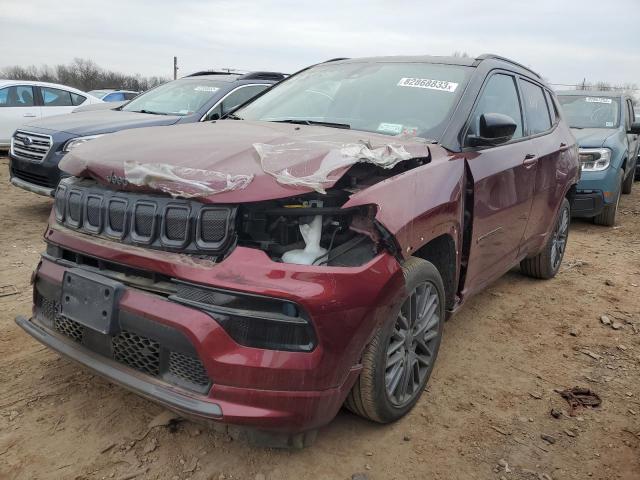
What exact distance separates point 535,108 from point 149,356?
349 cm

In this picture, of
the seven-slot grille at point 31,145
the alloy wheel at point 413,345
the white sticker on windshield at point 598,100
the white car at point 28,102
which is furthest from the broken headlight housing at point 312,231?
the white car at point 28,102

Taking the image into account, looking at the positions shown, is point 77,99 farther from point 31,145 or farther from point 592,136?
point 592,136

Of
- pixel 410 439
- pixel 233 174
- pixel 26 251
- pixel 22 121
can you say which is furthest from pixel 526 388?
pixel 22 121

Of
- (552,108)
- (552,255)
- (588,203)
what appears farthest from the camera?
(588,203)

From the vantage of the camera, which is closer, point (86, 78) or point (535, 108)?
point (535, 108)

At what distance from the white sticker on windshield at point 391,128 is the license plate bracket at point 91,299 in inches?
64.3

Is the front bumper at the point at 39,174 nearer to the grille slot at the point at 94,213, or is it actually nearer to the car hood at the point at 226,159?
the car hood at the point at 226,159

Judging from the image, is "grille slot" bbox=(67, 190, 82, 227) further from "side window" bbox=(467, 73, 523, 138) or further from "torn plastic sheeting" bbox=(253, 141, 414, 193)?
"side window" bbox=(467, 73, 523, 138)

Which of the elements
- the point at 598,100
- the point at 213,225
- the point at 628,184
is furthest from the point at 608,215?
the point at 213,225

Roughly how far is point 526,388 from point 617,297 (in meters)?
2.12

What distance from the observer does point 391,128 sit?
2980 millimetres

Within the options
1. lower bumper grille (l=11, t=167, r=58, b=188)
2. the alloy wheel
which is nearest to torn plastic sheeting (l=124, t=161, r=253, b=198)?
the alloy wheel

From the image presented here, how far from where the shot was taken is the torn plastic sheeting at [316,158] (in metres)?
2.05

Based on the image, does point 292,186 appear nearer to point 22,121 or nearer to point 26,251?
point 26,251
